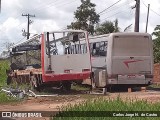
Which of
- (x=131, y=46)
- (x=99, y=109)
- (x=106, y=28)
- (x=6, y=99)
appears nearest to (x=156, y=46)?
(x=106, y=28)

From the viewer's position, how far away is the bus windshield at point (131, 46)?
68.7 ft

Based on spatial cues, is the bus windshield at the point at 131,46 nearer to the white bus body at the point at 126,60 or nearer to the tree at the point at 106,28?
the white bus body at the point at 126,60

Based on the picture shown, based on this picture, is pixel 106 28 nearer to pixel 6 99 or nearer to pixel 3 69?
pixel 3 69

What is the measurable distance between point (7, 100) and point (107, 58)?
21.3ft

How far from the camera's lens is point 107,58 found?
21094mm

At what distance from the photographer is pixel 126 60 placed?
21.0m

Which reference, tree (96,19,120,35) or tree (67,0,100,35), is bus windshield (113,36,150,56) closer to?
tree (96,19,120,35)

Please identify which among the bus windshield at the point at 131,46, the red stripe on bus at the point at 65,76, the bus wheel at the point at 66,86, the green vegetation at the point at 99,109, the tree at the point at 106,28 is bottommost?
the bus wheel at the point at 66,86

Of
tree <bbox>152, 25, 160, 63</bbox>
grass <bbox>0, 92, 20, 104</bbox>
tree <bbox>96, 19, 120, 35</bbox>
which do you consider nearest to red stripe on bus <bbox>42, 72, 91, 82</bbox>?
grass <bbox>0, 92, 20, 104</bbox>

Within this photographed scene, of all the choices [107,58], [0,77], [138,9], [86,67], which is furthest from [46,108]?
[138,9]

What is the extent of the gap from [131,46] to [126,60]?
Result: 2.44 feet

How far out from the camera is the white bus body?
2092cm

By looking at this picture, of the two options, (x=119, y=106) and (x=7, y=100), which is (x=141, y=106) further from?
(x=7, y=100)

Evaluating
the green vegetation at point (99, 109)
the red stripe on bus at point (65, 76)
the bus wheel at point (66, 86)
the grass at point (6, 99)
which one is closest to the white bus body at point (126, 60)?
the bus wheel at point (66, 86)
